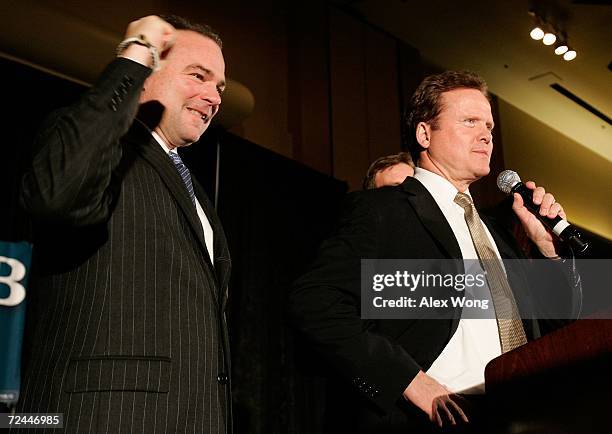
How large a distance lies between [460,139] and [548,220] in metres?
0.36

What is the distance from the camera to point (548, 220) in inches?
67.1

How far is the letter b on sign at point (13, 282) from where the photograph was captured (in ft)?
8.88

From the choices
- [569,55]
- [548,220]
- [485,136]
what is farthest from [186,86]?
[569,55]

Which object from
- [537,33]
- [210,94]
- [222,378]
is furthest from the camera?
[537,33]

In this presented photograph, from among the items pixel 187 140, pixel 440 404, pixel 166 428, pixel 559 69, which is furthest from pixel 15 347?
pixel 559 69

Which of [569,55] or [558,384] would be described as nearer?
[558,384]

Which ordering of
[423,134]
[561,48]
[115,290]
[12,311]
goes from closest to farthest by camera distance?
1. [115,290]
2. [423,134]
3. [12,311]
4. [561,48]

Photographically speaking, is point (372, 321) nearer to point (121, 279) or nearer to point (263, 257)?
point (121, 279)

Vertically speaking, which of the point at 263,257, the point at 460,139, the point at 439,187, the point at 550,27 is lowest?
the point at 439,187

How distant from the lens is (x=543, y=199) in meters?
1.74

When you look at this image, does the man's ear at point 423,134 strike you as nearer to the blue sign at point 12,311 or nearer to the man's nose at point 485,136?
the man's nose at point 485,136

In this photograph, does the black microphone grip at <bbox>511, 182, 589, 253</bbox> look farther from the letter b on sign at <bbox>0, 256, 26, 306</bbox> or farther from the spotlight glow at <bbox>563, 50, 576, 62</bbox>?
the spotlight glow at <bbox>563, 50, 576, 62</bbox>

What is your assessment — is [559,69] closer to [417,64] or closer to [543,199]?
[417,64]

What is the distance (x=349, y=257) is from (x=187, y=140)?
1.62 ft
